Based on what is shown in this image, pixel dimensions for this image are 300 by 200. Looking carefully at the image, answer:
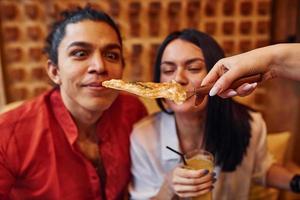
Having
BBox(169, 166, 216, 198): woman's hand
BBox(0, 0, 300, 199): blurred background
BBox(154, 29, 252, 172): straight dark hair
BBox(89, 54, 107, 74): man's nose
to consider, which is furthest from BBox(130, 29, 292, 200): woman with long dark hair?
BBox(0, 0, 300, 199): blurred background

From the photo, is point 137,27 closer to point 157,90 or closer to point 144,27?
point 144,27

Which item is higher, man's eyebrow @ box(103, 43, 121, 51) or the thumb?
man's eyebrow @ box(103, 43, 121, 51)

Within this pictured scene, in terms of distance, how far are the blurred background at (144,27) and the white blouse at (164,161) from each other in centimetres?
68

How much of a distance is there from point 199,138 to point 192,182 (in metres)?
0.35

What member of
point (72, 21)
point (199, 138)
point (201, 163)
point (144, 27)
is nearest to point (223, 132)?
point (199, 138)

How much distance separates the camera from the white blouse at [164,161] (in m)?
1.41

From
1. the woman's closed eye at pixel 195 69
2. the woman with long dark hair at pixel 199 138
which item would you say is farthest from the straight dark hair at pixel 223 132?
the woman's closed eye at pixel 195 69

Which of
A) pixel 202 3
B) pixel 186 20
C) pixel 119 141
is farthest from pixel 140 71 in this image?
pixel 119 141

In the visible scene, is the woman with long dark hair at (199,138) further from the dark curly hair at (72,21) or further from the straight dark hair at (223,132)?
the dark curly hair at (72,21)

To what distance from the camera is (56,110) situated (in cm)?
137

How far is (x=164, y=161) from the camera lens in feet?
4.64

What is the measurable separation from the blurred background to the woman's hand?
42.9 inches

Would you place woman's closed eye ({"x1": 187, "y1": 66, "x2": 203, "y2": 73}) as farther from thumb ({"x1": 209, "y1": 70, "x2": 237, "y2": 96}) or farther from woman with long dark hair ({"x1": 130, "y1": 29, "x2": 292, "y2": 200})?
thumb ({"x1": 209, "y1": 70, "x2": 237, "y2": 96})

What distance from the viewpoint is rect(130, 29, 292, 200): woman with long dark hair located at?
4.29 feet
